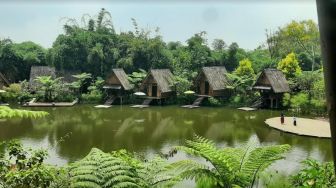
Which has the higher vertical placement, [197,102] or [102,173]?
[102,173]

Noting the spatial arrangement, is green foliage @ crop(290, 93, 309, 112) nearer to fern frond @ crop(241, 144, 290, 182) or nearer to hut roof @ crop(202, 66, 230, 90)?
hut roof @ crop(202, 66, 230, 90)

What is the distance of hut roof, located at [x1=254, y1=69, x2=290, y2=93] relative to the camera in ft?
91.2

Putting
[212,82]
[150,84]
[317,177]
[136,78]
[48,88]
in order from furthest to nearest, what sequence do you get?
1. [136,78]
2. [150,84]
3. [48,88]
4. [212,82]
5. [317,177]

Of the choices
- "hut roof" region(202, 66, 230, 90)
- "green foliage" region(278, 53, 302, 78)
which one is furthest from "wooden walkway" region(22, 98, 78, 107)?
"green foliage" region(278, 53, 302, 78)

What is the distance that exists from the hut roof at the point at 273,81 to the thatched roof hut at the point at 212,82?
2.74m

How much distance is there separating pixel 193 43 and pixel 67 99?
1344 cm

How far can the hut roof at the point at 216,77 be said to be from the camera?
30188 mm

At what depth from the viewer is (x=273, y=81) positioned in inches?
1103

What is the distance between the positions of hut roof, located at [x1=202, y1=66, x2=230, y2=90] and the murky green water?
296 centimetres

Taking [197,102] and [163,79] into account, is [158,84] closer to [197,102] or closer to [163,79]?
[163,79]

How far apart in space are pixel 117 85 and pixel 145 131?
40.8 ft

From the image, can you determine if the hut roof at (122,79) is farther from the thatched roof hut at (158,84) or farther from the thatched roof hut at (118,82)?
the thatched roof hut at (158,84)

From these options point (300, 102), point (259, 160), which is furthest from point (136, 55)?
point (259, 160)

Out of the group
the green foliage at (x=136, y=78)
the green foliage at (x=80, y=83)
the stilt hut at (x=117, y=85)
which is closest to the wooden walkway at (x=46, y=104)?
the green foliage at (x=80, y=83)
